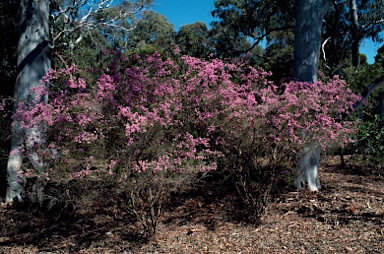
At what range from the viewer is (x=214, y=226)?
4824mm

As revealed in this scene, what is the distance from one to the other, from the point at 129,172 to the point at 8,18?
596 cm

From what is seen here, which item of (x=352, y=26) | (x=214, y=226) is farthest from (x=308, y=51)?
(x=352, y=26)

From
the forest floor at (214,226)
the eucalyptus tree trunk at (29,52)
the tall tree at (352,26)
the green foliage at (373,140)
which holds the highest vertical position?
the tall tree at (352,26)

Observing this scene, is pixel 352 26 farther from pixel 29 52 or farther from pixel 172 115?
pixel 29 52

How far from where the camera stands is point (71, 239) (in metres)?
4.65

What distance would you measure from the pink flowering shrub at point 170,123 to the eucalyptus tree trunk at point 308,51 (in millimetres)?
1074

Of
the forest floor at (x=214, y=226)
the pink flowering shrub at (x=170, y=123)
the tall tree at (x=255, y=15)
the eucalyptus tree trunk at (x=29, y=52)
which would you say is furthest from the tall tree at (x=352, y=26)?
the eucalyptus tree trunk at (x=29, y=52)

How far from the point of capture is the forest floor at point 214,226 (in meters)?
4.13

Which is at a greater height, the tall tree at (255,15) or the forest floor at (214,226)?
the tall tree at (255,15)

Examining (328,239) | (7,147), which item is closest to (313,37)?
(328,239)

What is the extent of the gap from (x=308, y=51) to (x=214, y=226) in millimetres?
3456

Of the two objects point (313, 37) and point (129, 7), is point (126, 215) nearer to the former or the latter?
point (313, 37)

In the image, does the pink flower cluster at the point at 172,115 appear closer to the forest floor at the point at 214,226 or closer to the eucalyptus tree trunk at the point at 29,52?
the forest floor at the point at 214,226

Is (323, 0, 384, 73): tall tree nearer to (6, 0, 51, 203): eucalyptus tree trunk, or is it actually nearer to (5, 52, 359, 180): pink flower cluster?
(5, 52, 359, 180): pink flower cluster
